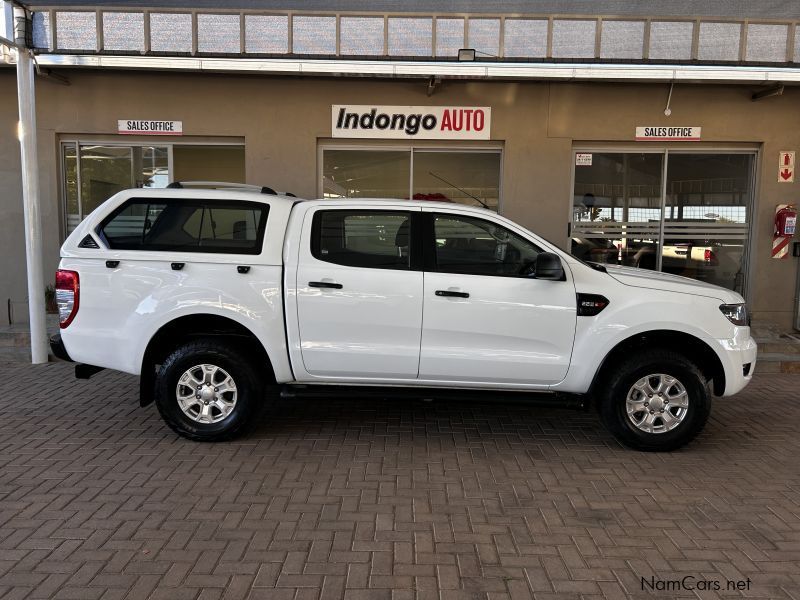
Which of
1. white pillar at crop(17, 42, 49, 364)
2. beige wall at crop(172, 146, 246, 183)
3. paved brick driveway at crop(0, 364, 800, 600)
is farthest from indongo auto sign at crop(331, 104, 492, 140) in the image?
paved brick driveway at crop(0, 364, 800, 600)

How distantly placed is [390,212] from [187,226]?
1652mm

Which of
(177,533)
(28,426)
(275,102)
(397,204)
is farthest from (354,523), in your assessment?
(275,102)

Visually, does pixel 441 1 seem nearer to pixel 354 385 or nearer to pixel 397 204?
pixel 397 204

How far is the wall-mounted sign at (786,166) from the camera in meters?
9.20

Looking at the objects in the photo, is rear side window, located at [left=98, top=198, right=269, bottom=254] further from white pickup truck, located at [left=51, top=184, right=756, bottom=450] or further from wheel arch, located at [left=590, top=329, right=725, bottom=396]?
wheel arch, located at [left=590, top=329, right=725, bottom=396]

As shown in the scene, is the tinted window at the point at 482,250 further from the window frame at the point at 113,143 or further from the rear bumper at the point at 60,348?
the window frame at the point at 113,143

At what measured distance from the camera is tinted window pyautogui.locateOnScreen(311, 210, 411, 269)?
4.96 m

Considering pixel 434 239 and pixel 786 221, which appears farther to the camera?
pixel 786 221

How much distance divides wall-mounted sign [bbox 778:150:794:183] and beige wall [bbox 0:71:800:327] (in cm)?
8

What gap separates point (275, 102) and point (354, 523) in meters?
7.02

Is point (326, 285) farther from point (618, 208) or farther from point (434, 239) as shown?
point (618, 208)

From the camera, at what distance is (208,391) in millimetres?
4938

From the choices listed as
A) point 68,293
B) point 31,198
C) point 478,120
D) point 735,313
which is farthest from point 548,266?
point 31,198

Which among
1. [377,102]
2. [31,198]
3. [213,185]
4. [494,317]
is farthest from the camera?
[377,102]
